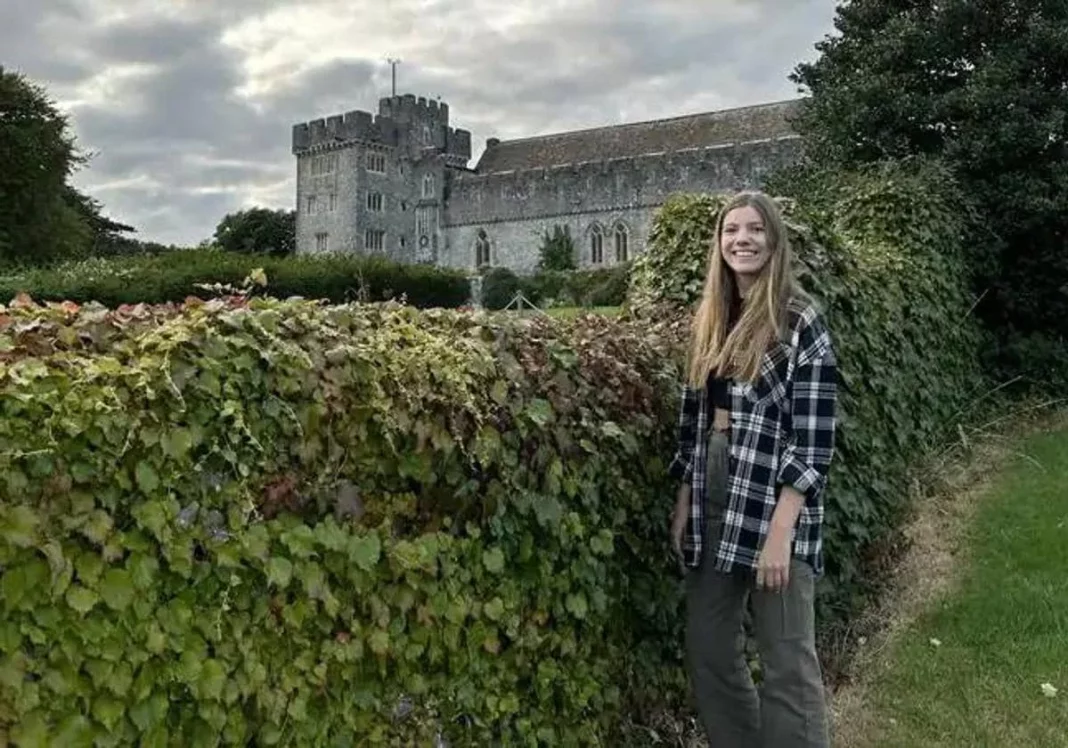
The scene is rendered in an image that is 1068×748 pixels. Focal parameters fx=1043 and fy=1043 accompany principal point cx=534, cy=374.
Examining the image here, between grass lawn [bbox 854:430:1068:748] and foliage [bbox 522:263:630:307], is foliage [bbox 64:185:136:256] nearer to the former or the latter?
foliage [bbox 522:263:630:307]

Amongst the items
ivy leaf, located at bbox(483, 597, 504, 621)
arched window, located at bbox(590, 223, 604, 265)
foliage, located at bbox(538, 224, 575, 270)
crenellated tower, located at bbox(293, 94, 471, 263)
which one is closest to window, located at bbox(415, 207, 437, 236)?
crenellated tower, located at bbox(293, 94, 471, 263)

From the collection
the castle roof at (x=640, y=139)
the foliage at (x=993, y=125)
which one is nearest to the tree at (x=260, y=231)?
the castle roof at (x=640, y=139)

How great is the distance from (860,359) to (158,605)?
15.6 ft

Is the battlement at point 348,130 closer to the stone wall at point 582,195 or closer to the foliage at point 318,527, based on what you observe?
the stone wall at point 582,195

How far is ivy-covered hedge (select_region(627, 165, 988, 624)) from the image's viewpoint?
17.9ft

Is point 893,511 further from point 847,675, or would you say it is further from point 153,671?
point 153,671

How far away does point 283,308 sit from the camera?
2736 mm

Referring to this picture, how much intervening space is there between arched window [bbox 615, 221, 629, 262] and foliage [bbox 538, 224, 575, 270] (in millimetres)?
2761

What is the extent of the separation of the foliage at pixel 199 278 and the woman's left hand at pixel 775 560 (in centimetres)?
1320

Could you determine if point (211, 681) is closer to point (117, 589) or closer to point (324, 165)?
point (117, 589)

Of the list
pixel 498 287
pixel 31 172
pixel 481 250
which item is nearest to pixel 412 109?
pixel 481 250

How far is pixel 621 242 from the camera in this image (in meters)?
61.0

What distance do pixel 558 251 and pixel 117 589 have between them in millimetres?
60902

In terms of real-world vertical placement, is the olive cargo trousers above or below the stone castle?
below
